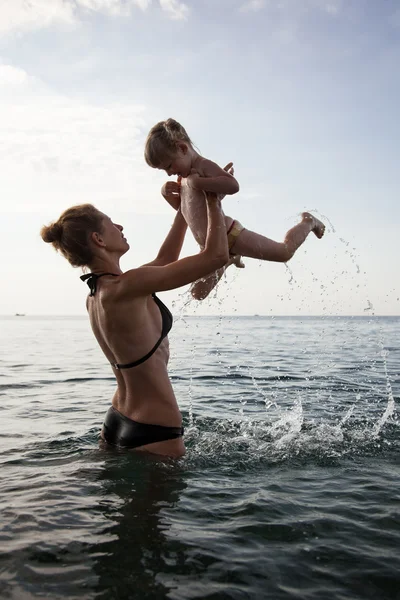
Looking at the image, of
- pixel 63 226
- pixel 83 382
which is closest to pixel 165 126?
pixel 63 226

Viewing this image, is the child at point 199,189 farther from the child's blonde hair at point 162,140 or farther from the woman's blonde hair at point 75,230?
the woman's blonde hair at point 75,230

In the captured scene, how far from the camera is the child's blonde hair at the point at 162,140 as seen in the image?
15.6 ft

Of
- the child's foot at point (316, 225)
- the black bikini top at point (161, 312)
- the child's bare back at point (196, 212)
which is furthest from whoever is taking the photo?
the child's foot at point (316, 225)

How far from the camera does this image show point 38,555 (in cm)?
304

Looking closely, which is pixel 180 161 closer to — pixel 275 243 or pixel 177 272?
pixel 275 243

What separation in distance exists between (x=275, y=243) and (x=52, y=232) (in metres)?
2.10

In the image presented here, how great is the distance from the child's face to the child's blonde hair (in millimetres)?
35

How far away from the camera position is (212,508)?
12.2 feet

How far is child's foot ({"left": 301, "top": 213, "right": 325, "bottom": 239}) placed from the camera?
215 inches

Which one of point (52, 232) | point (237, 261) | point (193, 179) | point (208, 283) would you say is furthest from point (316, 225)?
point (52, 232)

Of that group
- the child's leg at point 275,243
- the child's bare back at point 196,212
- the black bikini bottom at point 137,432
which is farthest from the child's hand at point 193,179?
the black bikini bottom at point 137,432

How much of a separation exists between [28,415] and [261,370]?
6.19 metres

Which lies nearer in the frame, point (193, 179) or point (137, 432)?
point (137, 432)

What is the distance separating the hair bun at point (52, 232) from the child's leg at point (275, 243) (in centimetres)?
164
